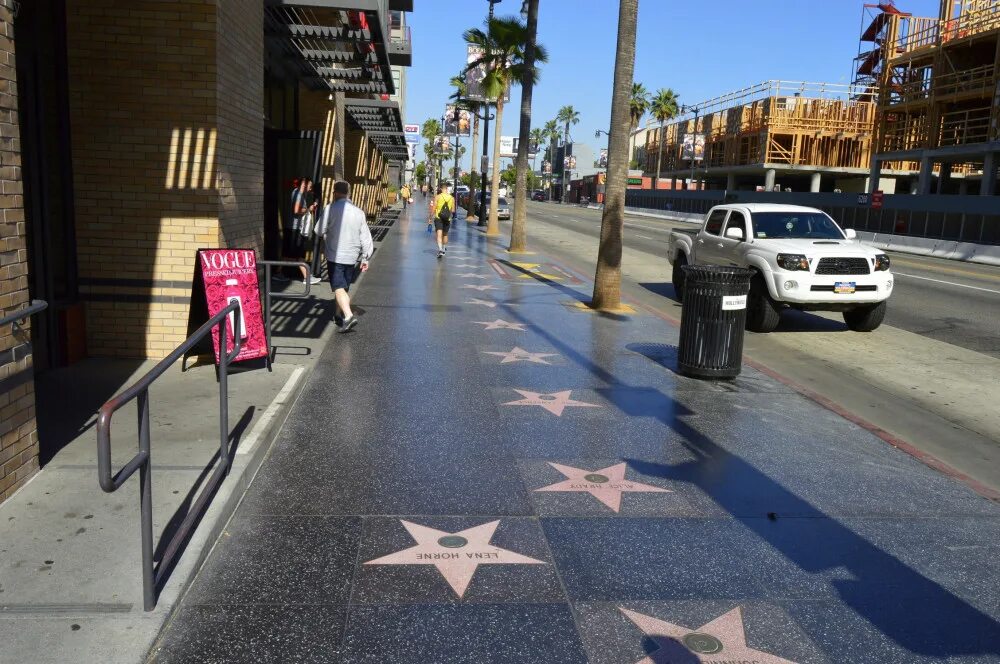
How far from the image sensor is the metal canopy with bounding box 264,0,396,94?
11614 mm

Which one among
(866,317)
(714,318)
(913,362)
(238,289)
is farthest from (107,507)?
(866,317)

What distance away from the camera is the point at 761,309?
488 inches

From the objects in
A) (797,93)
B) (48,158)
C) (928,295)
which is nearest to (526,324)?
(48,158)

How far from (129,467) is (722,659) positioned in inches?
105

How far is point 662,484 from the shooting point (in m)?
5.90

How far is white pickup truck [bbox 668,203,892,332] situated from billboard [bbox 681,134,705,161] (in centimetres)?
6637

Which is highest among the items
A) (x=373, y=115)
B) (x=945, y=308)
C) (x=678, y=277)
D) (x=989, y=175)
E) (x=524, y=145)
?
(x=373, y=115)

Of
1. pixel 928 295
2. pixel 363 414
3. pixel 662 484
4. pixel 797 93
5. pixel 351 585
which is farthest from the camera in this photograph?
pixel 797 93

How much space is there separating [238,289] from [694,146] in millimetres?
74307

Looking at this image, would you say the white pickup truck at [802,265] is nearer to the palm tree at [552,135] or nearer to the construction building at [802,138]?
the construction building at [802,138]

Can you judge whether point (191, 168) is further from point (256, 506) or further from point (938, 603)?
point (938, 603)

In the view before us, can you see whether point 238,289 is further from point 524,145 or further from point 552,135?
point 552,135

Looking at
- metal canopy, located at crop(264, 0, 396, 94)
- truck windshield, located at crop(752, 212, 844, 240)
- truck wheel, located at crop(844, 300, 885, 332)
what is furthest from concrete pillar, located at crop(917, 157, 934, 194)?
truck wheel, located at crop(844, 300, 885, 332)

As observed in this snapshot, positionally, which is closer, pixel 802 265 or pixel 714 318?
pixel 714 318
